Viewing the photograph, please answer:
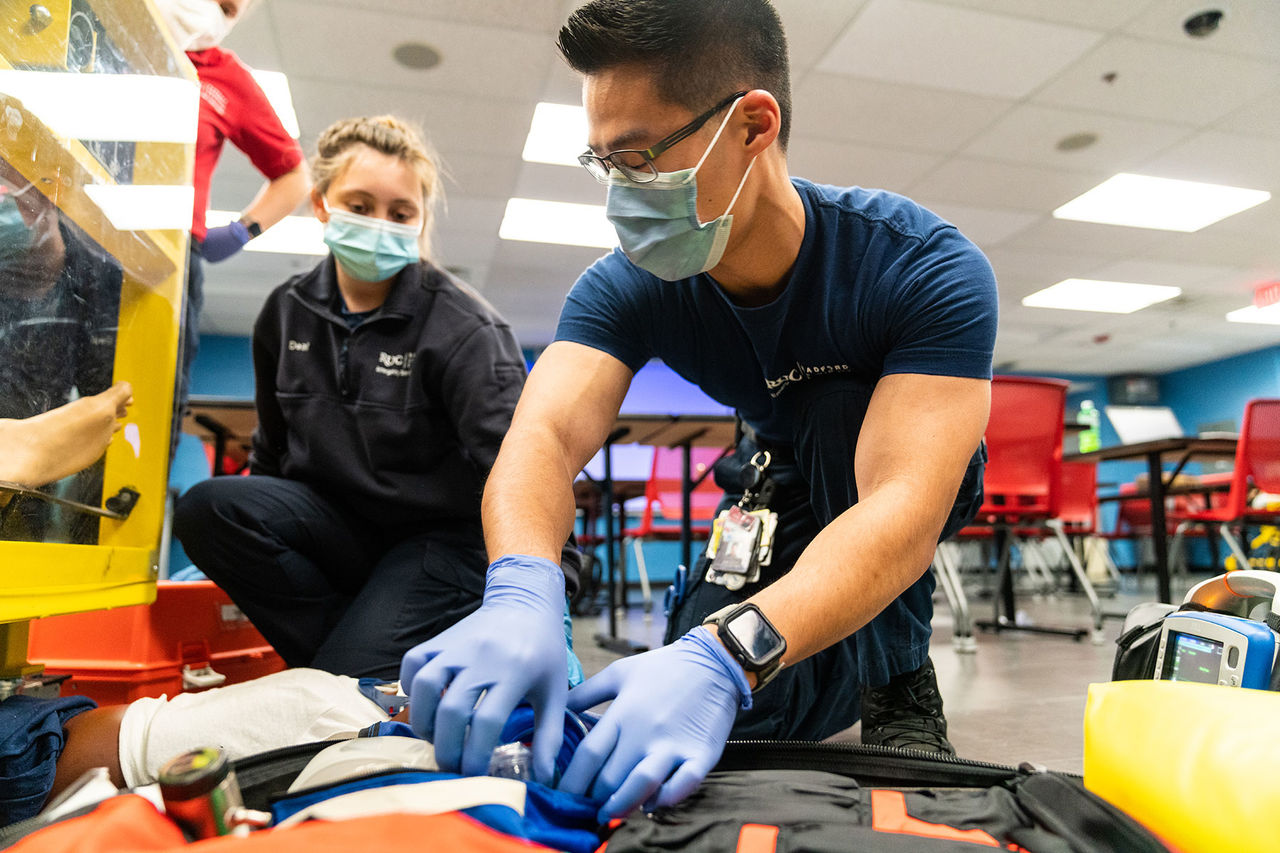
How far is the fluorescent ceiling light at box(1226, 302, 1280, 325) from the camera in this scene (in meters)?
6.87

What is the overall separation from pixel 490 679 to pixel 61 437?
0.53 m

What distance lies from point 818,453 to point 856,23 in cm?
265

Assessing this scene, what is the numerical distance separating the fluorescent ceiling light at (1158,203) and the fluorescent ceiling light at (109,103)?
15.8 ft

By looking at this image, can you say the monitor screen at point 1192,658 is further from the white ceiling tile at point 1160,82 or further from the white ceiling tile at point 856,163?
the white ceiling tile at point 856,163

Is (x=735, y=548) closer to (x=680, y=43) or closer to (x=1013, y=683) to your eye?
(x=680, y=43)

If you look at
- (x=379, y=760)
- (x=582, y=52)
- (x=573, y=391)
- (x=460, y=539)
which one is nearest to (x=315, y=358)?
(x=460, y=539)

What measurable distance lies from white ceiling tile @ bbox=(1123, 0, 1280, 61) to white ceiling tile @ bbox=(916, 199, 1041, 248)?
1693mm

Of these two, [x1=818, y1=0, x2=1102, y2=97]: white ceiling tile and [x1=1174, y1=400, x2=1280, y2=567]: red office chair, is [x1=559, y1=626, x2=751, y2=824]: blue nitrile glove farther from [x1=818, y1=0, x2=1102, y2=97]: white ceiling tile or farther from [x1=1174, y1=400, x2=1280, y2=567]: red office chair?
[x1=1174, y1=400, x2=1280, y2=567]: red office chair

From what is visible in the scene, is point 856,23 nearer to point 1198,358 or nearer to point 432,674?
point 432,674

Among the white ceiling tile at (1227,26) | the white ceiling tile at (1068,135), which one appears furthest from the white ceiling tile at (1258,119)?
the white ceiling tile at (1227,26)

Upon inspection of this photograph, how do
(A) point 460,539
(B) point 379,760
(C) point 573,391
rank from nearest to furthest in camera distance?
1. (B) point 379,760
2. (C) point 573,391
3. (A) point 460,539

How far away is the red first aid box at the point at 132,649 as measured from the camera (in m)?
1.19

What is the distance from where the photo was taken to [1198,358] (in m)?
8.76

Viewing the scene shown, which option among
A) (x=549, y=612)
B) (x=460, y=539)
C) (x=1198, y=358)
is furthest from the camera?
(x=1198, y=358)
